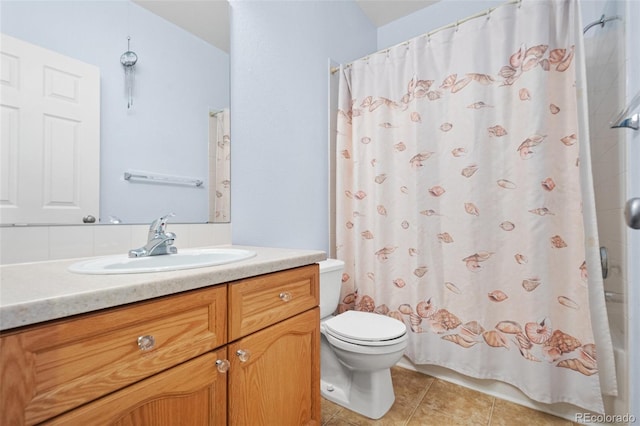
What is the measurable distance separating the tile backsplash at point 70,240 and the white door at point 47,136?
0.11ft

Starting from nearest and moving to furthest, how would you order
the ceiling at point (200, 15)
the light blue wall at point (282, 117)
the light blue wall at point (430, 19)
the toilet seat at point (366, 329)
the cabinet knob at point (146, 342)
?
the cabinet knob at point (146, 342) → the ceiling at point (200, 15) → the toilet seat at point (366, 329) → the light blue wall at point (282, 117) → the light blue wall at point (430, 19)

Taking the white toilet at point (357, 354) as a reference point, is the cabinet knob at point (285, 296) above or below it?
above

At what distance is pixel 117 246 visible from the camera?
108cm

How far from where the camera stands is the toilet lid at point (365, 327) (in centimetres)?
140

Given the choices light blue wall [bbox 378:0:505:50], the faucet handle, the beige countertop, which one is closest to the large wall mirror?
the faucet handle

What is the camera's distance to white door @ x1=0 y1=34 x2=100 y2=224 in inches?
33.9

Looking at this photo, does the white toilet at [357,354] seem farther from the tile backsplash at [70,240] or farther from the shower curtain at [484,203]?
the tile backsplash at [70,240]

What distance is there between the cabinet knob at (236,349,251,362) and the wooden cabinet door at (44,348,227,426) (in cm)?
5

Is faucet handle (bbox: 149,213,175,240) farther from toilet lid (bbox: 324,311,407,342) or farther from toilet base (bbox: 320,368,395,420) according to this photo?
toilet base (bbox: 320,368,395,420)

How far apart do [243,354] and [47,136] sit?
2.95 ft

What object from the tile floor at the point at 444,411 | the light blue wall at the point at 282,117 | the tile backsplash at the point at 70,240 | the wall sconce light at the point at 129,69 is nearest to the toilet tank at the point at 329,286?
the light blue wall at the point at 282,117

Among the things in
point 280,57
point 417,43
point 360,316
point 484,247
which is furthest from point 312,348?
point 417,43

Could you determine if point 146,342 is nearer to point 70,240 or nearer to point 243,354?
point 243,354

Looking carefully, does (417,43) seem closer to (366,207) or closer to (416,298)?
(366,207)
